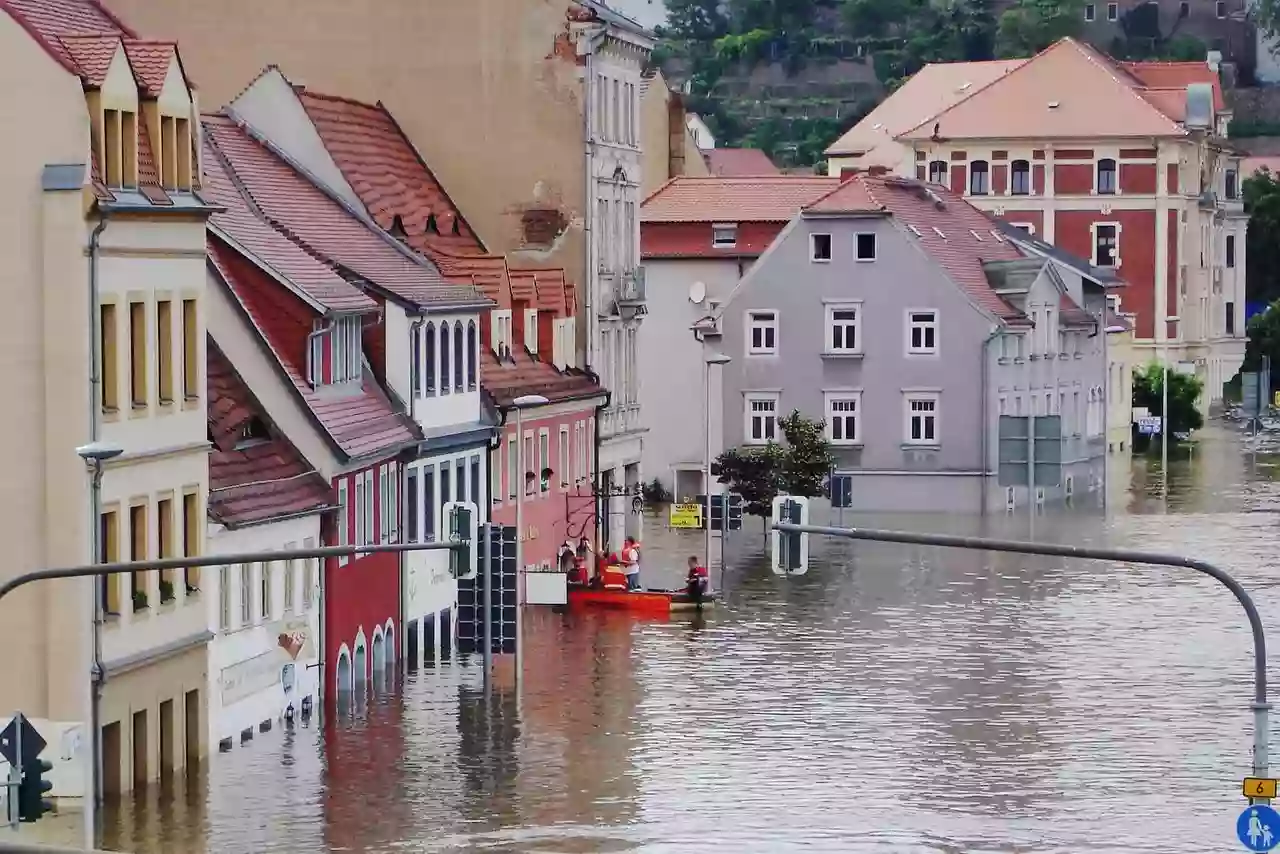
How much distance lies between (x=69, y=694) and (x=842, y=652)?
21095 mm

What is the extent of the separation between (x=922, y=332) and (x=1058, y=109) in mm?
47215

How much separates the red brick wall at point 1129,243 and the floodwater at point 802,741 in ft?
215

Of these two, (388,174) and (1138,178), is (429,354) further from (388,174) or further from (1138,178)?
(1138,178)

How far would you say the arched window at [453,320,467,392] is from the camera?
60906mm

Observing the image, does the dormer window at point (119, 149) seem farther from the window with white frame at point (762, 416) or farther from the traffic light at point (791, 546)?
the window with white frame at point (762, 416)

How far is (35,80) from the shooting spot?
39.9 metres

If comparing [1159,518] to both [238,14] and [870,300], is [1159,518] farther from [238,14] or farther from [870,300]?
[238,14]

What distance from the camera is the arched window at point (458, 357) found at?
2398 inches

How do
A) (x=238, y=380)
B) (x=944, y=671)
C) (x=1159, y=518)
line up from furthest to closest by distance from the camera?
1. (x=1159, y=518)
2. (x=944, y=671)
3. (x=238, y=380)

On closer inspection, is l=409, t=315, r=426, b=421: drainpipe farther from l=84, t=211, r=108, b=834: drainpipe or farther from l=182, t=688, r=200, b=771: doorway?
l=84, t=211, r=108, b=834: drainpipe

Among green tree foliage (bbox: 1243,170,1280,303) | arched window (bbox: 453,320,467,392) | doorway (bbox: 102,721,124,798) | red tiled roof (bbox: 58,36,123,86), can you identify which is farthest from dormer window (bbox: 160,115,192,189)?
green tree foliage (bbox: 1243,170,1280,303)

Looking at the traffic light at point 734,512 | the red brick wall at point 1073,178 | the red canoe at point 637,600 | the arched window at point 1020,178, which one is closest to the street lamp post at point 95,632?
the red canoe at point 637,600

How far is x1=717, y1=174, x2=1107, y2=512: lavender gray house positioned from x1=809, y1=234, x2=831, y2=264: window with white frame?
27 mm

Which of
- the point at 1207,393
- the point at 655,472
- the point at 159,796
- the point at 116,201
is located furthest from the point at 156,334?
the point at 1207,393
